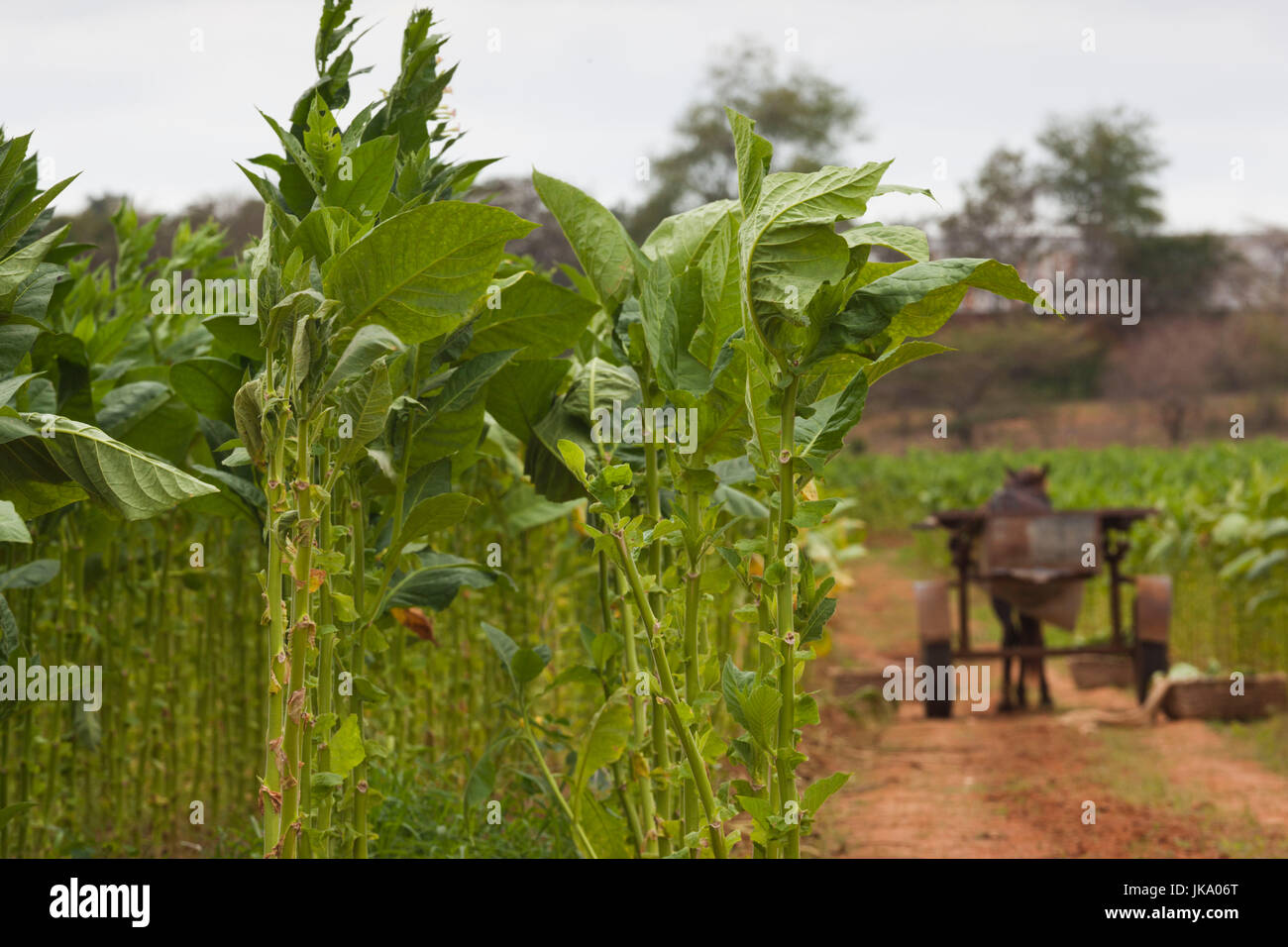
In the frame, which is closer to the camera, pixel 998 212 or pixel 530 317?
pixel 530 317

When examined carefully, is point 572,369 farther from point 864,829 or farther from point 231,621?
point 864,829

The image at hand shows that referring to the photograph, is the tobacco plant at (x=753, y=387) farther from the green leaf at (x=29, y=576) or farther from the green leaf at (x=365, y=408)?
the green leaf at (x=29, y=576)

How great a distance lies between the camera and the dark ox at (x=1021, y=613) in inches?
247

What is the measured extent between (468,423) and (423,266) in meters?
0.40

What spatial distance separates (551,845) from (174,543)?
122 cm

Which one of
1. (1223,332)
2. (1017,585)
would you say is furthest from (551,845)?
(1223,332)

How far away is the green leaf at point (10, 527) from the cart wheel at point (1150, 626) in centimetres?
A: 604

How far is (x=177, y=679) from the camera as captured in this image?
3.07 meters

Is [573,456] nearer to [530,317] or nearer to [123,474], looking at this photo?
[530,317]

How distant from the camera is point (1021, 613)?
20.9ft

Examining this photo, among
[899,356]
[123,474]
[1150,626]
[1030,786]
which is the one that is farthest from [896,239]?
[1150,626]

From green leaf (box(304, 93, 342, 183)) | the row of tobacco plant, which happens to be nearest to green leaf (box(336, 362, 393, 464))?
the row of tobacco plant

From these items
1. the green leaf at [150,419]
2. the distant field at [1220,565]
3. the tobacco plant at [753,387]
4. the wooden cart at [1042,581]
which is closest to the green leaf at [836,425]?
the tobacco plant at [753,387]
